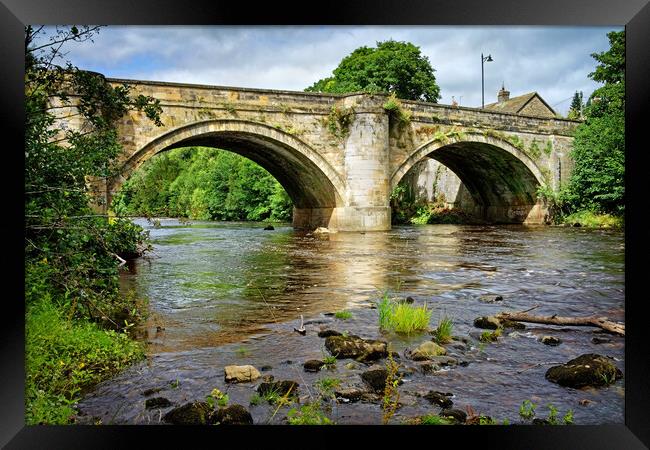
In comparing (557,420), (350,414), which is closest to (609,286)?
(557,420)

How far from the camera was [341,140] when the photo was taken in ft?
56.6

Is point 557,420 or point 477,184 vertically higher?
point 477,184

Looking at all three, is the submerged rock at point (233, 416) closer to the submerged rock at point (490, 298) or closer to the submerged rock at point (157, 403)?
the submerged rock at point (157, 403)

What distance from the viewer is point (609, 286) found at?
22.3 ft

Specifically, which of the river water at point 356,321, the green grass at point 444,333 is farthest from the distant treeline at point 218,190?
the green grass at point 444,333

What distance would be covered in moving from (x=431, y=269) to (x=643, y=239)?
241 inches

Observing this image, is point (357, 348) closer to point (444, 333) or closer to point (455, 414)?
point (444, 333)

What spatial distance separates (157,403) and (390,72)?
2853 centimetres

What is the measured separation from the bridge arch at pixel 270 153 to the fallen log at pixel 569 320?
10458 mm

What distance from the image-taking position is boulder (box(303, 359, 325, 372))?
339cm

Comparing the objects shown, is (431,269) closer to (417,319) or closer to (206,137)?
(417,319)

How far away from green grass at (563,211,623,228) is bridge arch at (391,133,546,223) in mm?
1867

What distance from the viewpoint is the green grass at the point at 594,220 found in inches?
748

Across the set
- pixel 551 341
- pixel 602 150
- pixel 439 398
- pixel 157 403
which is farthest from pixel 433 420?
pixel 602 150
